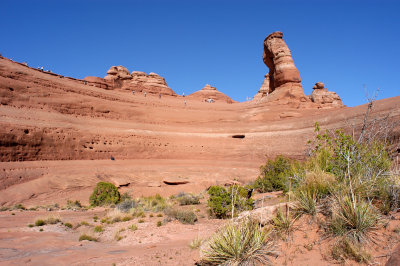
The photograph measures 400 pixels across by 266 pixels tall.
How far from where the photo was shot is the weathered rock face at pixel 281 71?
35.4 meters

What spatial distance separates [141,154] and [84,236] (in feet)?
67.1

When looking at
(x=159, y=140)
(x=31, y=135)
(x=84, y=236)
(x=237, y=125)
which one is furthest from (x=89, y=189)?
(x=237, y=125)

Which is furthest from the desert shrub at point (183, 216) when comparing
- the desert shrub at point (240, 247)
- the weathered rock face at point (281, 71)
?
the weathered rock face at point (281, 71)

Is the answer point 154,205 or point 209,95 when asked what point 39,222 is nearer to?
point 154,205

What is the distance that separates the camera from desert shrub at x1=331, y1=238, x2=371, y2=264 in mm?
3576

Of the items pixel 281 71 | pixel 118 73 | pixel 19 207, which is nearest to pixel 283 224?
pixel 19 207

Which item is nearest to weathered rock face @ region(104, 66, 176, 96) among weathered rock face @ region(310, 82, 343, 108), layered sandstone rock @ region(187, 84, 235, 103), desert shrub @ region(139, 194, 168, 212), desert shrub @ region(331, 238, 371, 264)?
layered sandstone rock @ region(187, 84, 235, 103)

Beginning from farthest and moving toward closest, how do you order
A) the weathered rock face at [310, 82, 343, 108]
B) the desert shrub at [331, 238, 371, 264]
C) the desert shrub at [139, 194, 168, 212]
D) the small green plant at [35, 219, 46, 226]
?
the weathered rock face at [310, 82, 343, 108] < the desert shrub at [139, 194, 168, 212] < the small green plant at [35, 219, 46, 226] < the desert shrub at [331, 238, 371, 264]

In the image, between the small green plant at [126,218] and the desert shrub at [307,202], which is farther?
the small green plant at [126,218]

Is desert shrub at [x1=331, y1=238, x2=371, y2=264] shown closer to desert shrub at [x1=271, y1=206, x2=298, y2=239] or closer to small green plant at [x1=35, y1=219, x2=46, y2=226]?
desert shrub at [x1=271, y1=206, x2=298, y2=239]

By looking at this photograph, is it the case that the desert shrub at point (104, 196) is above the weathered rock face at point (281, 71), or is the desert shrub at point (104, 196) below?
below

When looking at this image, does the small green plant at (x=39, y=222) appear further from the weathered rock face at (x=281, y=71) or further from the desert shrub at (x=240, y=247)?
the weathered rock face at (x=281, y=71)

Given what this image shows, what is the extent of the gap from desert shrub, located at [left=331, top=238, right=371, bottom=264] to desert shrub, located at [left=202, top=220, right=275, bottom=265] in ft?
3.23

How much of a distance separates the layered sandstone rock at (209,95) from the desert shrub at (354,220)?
64.6 m
